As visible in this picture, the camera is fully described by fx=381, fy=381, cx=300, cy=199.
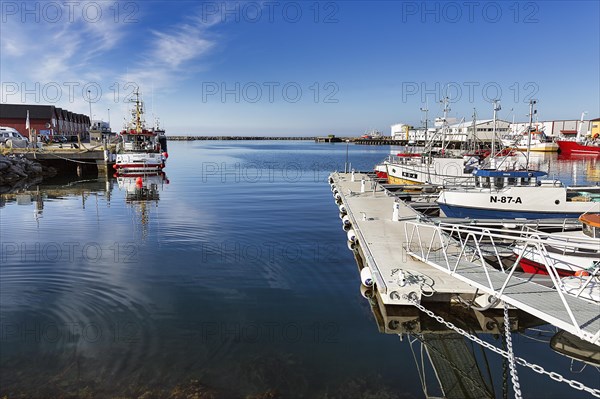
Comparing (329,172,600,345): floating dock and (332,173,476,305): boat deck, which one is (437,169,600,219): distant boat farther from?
(329,172,600,345): floating dock

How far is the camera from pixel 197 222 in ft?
74.1

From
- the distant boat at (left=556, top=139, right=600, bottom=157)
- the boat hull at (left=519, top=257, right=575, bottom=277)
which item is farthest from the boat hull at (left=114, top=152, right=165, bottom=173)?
the distant boat at (left=556, top=139, right=600, bottom=157)

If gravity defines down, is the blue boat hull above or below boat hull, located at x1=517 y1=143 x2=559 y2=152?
below

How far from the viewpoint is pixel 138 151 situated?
47.0 metres

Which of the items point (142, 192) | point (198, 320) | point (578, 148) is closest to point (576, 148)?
point (578, 148)

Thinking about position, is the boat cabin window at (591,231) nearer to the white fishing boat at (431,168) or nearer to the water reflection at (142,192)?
the white fishing boat at (431,168)

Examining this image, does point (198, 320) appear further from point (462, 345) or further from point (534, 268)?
point (534, 268)

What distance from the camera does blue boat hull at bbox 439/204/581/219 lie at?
20.5 metres

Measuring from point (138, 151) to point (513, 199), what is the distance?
41337mm

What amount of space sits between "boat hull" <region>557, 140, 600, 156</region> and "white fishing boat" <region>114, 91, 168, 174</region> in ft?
327

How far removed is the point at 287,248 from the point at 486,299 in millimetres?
9209

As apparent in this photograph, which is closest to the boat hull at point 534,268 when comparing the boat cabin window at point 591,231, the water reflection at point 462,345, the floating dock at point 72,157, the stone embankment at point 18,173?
the boat cabin window at point 591,231

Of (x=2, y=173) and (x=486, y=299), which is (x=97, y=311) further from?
(x=2, y=173)

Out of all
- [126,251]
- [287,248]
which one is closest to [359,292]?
[287,248]
